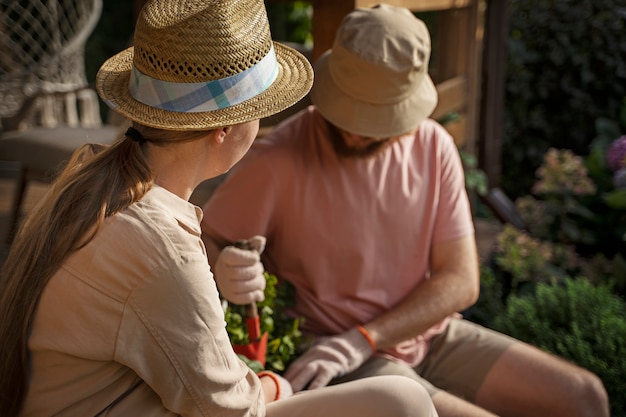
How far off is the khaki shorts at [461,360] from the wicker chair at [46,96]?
6.87 feet

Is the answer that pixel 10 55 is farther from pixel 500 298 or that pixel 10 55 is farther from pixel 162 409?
pixel 162 409

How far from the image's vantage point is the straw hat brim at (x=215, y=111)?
1.45m

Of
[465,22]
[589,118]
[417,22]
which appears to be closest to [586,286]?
[417,22]

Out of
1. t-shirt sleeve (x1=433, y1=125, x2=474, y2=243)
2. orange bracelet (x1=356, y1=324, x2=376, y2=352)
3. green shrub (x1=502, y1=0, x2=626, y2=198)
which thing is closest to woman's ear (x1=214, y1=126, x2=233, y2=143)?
orange bracelet (x1=356, y1=324, x2=376, y2=352)

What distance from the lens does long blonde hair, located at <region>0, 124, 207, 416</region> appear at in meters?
1.38

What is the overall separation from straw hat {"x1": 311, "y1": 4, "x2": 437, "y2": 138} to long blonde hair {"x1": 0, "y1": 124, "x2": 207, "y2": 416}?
71cm

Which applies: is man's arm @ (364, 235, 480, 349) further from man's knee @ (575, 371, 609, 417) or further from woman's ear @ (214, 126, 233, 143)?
woman's ear @ (214, 126, 233, 143)

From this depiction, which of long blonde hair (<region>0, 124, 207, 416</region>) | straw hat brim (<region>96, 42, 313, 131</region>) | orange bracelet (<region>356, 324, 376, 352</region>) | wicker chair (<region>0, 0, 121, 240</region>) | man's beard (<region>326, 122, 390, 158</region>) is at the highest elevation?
straw hat brim (<region>96, 42, 313, 131</region>)

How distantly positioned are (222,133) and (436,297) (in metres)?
0.97

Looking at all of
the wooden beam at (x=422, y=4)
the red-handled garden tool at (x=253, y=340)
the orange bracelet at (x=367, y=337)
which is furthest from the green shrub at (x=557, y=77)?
the red-handled garden tool at (x=253, y=340)

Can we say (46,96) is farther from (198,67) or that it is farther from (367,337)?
(198,67)

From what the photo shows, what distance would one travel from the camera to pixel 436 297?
89.5 inches

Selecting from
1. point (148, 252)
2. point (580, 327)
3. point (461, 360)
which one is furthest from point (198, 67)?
point (580, 327)

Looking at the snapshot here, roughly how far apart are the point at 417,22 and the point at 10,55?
3650 millimetres
